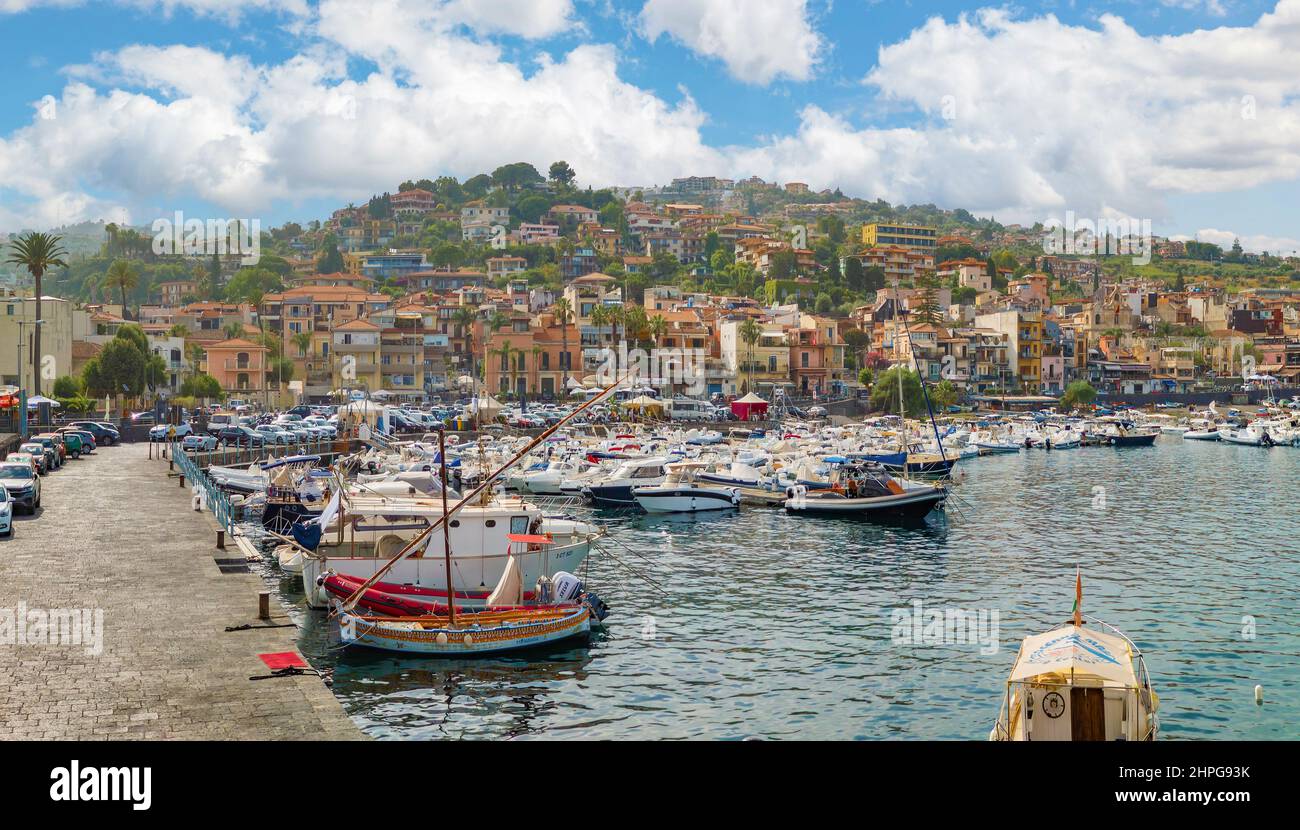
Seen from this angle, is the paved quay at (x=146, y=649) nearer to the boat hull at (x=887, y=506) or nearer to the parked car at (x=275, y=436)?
the boat hull at (x=887, y=506)

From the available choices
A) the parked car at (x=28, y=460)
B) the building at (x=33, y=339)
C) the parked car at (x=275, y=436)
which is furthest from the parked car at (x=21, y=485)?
the building at (x=33, y=339)

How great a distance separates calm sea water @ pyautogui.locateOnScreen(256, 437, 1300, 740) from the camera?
19.9 m

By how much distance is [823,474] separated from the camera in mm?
56750

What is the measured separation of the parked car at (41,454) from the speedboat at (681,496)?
80.6 feet

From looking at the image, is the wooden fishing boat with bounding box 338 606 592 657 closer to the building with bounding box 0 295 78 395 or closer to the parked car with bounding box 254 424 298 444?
the parked car with bounding box 254 424 298 444

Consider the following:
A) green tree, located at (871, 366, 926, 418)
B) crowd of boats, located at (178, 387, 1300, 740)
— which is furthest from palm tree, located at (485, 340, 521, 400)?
green tree, located at (871, 366, 926, 418)

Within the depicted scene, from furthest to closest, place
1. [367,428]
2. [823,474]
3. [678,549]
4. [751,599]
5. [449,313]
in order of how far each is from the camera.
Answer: [449,313]
[367,428]
[823,474]
[678,549]
[751,599]

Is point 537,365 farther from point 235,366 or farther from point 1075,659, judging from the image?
point 1075,659

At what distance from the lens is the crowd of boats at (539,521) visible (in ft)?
51.5

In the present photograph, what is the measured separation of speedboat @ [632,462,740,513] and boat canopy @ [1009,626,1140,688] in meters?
32.9

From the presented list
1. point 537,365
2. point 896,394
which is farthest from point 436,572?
point 537,365

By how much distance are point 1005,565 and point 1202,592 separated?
6.22m
